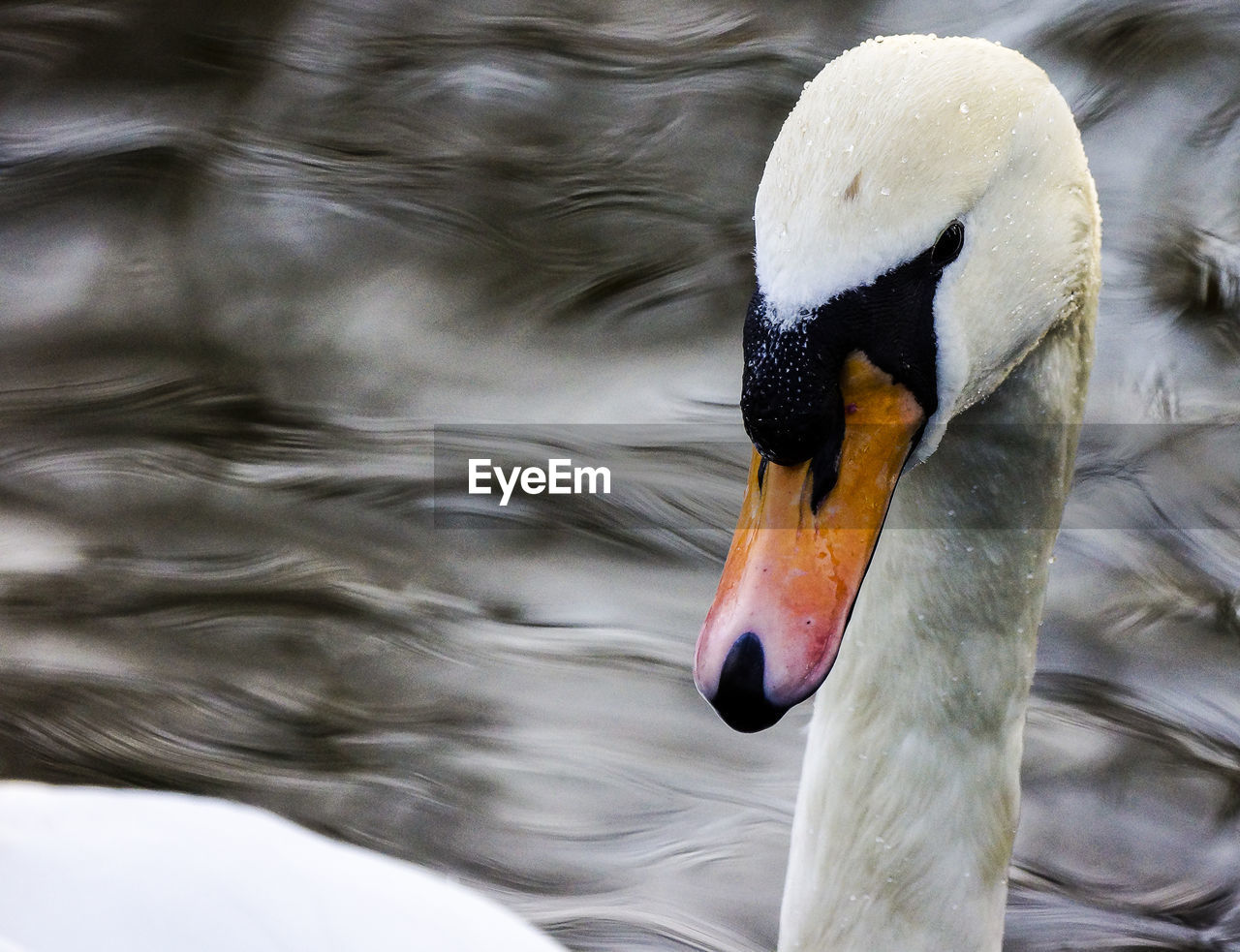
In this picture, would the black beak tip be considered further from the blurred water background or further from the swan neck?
the blurred water background

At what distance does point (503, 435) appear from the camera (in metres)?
1.45

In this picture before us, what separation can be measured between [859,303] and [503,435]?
3.42 feet

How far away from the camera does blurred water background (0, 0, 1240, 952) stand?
1.17 meters

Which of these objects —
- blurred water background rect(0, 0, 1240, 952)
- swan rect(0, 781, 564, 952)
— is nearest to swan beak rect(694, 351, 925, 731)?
swan rect(0, 781, 564, 952)

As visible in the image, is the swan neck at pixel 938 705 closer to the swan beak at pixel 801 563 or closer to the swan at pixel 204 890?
the swan beak at pixel 801 563

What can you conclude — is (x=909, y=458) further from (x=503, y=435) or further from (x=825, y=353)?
(x=503, y=435)

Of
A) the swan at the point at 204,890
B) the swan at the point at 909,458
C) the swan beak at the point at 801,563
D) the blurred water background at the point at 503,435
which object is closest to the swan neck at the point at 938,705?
the swan at the point at 909,458

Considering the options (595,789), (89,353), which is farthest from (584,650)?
(89,353)

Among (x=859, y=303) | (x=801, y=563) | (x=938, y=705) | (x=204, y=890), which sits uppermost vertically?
(x=859, y=303)

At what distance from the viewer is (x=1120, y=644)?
1239 mm

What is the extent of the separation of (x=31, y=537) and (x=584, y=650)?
0.73 m

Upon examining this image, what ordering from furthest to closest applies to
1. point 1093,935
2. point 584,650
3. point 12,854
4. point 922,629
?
1. point 584,650
2. point 1093,935
3. point 12,854
4. point 922,629

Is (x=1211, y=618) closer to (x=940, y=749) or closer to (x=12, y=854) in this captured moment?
(x=940, y=749)

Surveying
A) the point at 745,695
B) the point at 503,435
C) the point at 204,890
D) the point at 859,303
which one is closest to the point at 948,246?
the point at 859,303
